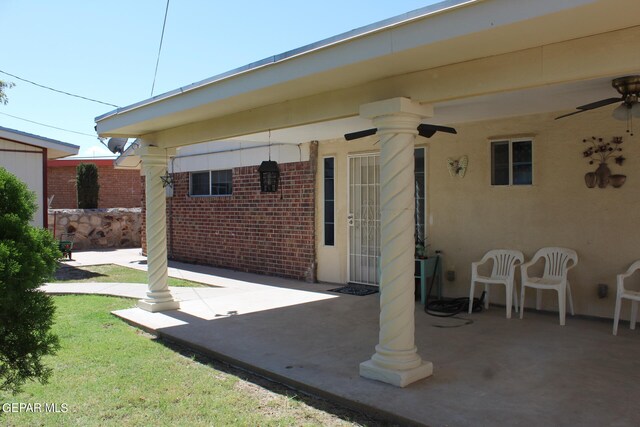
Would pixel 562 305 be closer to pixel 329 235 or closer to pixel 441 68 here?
pixel 441 68

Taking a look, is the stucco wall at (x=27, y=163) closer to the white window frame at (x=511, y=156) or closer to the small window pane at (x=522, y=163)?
the white window frame at (x=511, y=156)

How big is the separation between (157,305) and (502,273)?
15.2 ft

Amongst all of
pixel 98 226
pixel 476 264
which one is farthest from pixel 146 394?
pixel 98 226

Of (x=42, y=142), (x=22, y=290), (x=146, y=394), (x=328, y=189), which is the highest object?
(x=42, y=142)

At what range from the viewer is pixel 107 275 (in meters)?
11.1

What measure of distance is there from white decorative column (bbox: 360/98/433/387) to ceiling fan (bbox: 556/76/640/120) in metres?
1.62

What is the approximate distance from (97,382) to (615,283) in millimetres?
5614

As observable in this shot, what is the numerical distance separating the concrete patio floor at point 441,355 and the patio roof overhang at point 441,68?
7.38 feet

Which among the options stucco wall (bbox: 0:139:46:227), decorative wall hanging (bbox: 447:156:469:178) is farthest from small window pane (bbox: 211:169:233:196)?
decorative wall hanging (bbox: 447:156:469:178)

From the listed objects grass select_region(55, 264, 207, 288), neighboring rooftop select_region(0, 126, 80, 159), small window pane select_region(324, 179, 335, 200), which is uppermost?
neighboring rooftop select_region(0, 126, 80, 159)

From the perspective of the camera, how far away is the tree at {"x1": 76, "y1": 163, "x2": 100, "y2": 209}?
19281mm

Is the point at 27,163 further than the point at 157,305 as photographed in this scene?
Yes

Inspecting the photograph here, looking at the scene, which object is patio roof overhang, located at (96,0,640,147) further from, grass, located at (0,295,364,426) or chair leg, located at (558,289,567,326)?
grass, located at (0,295,364,426)

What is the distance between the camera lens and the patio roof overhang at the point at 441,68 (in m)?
3.10
